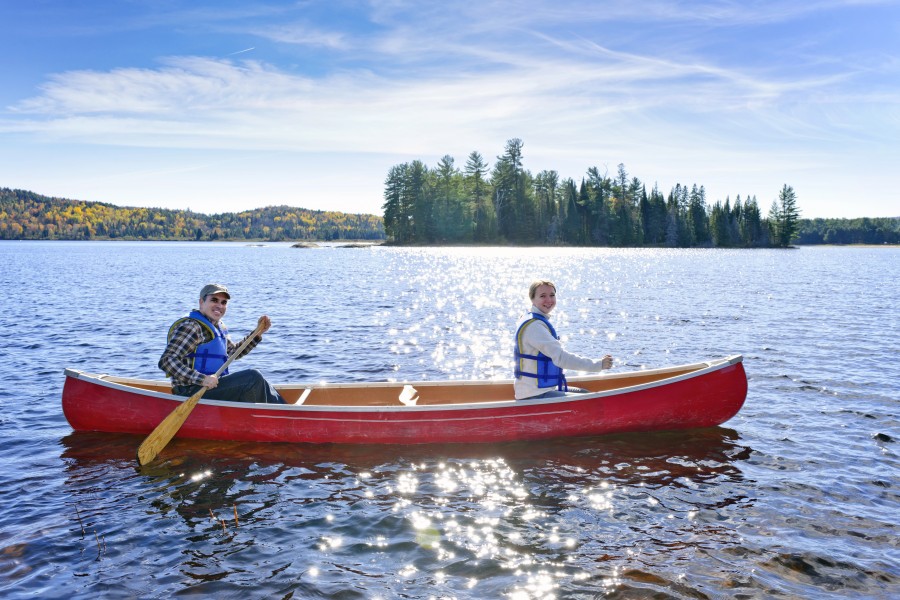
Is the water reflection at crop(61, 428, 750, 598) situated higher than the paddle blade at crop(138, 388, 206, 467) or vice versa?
the paddle blade at crop(138, 388, 206, 467)

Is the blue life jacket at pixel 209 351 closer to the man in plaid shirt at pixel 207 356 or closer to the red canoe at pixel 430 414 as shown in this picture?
the man in plaid shirt at pixel 207 356

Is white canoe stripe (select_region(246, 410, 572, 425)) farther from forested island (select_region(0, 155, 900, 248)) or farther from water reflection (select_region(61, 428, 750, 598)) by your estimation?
forested island (select_region(0, 155, 900, 248))

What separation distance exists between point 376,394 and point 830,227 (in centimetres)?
21492

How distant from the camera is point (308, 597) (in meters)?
5.38

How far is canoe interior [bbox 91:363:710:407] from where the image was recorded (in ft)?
34.6

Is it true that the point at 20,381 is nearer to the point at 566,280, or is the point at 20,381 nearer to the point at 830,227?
the point at 566,280

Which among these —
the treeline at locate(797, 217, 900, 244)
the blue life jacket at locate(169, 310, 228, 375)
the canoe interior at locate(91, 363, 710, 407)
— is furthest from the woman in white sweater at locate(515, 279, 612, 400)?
the treeline at locate(797, 217, 900, 244)

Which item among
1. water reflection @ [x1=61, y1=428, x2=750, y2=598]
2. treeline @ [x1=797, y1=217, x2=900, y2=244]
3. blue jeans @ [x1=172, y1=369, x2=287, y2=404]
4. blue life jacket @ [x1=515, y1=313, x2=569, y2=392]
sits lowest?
water reflection @ [x1=61, y1=428, x2=750, y2=598]

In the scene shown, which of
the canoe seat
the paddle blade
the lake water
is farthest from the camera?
the canoe seat

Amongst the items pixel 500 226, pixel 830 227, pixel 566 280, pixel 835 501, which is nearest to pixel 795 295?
pixel 566 280

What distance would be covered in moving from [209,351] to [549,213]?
10904 cm

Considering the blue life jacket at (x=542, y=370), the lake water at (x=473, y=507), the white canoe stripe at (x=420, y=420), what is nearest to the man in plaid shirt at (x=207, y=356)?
the white canoe stripe at (x=420, y=420)

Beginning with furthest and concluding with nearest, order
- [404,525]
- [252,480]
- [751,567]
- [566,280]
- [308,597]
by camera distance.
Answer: [566,280]
[252,480]
[404,525]
[751,567]
[308,597]

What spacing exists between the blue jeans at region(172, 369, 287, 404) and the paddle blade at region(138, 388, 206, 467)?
25 centimetres
